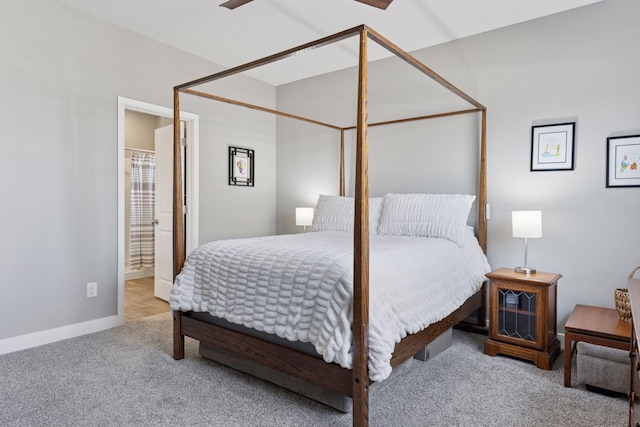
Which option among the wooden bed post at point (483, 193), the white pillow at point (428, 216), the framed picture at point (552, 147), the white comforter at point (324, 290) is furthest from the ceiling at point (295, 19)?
the white comforter at point (324, 290)

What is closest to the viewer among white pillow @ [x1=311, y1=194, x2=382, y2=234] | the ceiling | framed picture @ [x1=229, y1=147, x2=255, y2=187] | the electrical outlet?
the ceiling

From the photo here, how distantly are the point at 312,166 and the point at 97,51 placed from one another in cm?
237

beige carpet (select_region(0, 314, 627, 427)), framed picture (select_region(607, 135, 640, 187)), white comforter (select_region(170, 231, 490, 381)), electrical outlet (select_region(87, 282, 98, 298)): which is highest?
framed picture (select_region(607, 135, 640, 187))

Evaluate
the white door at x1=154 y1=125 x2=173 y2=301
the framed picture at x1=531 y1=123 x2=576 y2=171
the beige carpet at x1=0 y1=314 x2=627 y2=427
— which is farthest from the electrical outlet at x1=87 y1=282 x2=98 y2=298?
the framed picture at x1=531 y1=123 x2=576 y2=171

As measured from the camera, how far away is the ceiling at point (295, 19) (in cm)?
292

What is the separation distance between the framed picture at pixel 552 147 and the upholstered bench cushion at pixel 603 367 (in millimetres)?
1422

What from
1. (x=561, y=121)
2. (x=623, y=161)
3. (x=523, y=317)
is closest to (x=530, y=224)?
(x=523, y=317)

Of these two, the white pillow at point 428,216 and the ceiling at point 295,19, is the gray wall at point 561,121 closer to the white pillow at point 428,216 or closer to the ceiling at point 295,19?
the ceiling at point 295,19

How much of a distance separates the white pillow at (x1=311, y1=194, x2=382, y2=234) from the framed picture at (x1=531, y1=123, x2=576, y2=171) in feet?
4.35

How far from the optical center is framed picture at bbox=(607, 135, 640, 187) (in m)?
2.72

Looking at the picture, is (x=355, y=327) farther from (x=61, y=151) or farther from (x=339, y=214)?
(x=61, y=151)

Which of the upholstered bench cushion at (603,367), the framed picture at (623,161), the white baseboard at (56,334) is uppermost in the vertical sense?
the framed picture at (623,161)

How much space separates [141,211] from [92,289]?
8.02ft

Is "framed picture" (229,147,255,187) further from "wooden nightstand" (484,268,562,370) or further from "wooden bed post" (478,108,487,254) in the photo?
"wooden nightstand" (484,268,562,370)
